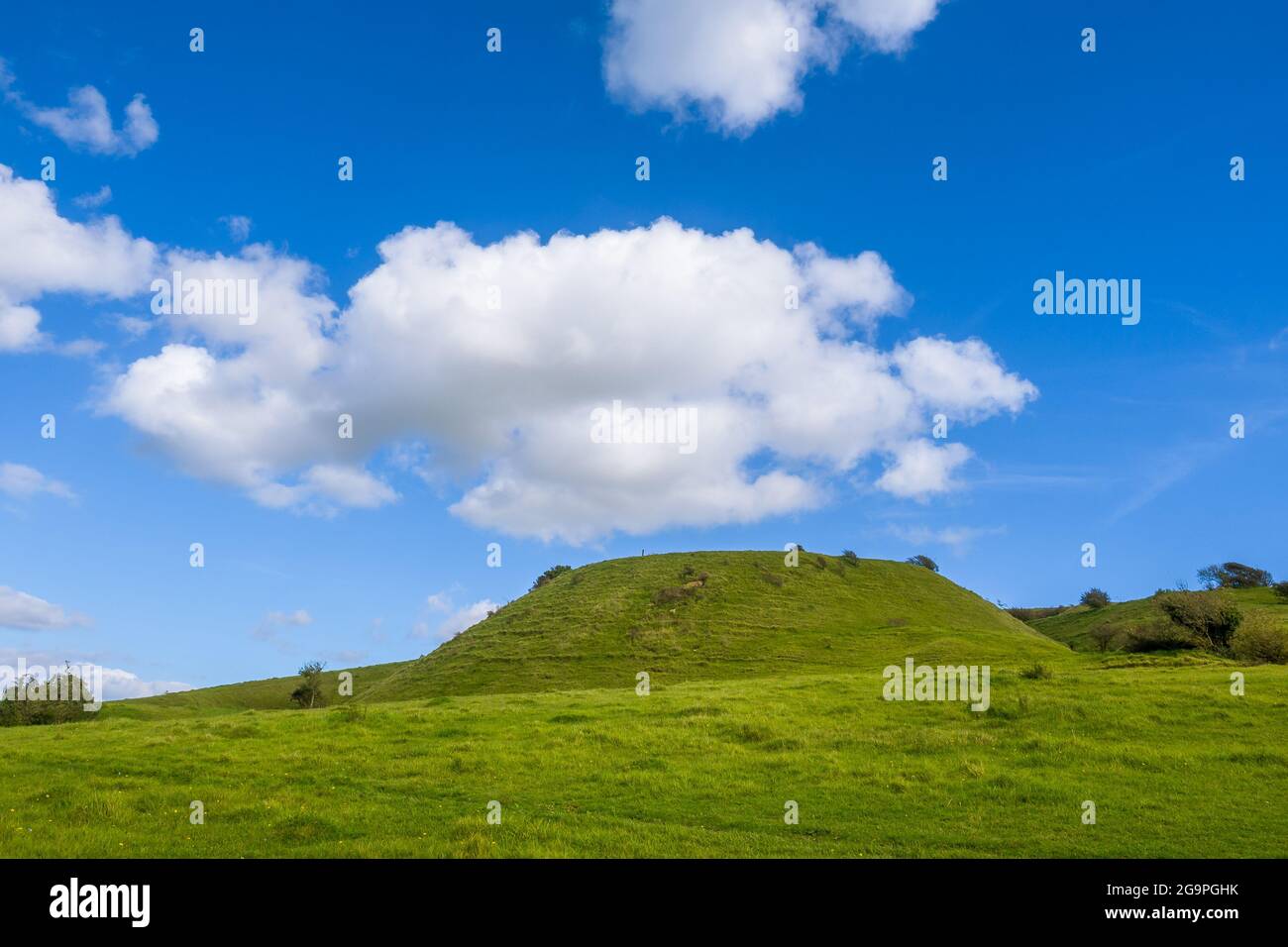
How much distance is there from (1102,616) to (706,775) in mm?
131035

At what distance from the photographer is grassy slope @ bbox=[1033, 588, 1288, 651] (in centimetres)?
9419

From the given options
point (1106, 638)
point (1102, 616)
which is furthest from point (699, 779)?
point (1102, 616)

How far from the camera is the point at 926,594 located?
357 feet

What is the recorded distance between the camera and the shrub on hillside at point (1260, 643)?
4741cm

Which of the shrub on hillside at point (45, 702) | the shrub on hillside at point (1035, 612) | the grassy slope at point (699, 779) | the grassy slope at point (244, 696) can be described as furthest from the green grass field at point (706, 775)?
A: the shrub on hillside at point (1035, 612)

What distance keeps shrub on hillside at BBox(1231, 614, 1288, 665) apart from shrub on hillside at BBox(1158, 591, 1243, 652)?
3.05 ft

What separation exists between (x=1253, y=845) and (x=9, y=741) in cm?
4336

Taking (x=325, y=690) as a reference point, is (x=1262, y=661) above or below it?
above

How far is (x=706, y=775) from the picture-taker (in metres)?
23.8

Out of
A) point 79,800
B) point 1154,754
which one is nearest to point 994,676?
point 1154,754

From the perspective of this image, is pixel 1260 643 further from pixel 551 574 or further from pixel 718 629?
pixel 551 574
